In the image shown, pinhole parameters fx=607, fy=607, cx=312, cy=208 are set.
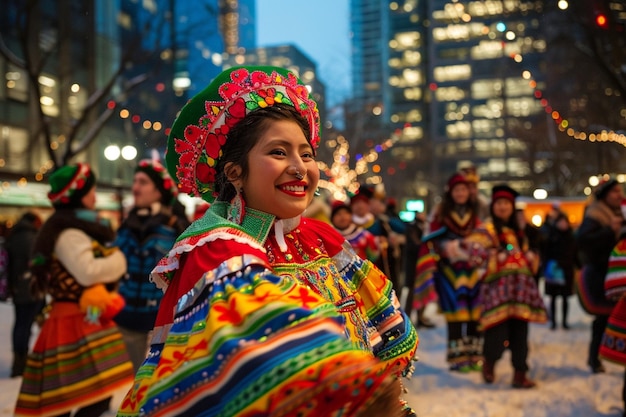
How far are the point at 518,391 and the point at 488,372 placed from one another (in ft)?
1.56

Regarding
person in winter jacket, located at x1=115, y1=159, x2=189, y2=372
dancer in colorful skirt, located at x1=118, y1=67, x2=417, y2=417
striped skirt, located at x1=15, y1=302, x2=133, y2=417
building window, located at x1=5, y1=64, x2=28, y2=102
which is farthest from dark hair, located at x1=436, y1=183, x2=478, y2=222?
building window, located at x1=5, y1=64, x2=28, y2=102

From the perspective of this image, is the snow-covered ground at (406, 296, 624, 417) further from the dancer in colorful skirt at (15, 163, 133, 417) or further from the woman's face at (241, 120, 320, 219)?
the woman's face at (241, 120, 320, 219)

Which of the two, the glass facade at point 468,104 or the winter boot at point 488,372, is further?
the glass facade at point 468,104

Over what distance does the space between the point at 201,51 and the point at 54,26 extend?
2018cm

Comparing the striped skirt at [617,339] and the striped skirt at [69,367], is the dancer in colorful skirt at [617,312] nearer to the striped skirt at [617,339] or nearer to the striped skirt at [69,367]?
the striped skirt at [617,339]

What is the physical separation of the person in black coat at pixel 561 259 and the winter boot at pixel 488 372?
13.0ft

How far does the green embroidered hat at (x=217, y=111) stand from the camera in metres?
2.04

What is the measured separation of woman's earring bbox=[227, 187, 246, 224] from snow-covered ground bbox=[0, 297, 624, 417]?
13.2 feet

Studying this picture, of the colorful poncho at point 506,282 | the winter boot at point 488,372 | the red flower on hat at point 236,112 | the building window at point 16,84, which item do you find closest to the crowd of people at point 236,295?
the red flower on hat at point 236,112

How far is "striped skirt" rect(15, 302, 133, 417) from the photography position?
4.27 meters

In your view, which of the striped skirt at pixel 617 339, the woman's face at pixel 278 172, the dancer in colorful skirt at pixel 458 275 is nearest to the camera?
the woman's face at pixel 278 172

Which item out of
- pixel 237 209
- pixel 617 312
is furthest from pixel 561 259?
pixel 237 209

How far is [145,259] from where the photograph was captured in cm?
563

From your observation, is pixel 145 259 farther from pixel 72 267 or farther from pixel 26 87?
pixel 26 87
